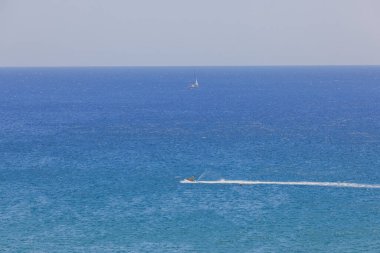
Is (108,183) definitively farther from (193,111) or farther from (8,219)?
(193,111)

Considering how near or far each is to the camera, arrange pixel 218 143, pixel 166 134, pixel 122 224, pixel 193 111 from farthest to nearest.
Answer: pixel 193 111
pixel 166 134
pixel 218 143
pixel 122 224

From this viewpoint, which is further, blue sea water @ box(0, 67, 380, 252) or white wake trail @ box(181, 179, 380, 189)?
white wake trail @ box(181, 179, 380, 189)

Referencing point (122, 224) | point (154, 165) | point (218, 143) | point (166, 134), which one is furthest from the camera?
point (166, 134)

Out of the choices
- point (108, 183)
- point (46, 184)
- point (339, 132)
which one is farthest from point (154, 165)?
point (339, 132)

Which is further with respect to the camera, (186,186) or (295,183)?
(295,183)

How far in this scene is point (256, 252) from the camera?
5900 centimetres

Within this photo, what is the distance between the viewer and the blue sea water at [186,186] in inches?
2490

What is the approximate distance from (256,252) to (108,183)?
33807 mm

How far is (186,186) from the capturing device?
83312 millimetres

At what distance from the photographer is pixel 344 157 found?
99.8 m

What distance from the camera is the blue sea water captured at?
208ft

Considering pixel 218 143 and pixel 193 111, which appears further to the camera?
pixel 193 111

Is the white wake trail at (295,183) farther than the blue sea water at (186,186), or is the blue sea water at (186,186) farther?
the white wake trail at (295,183)

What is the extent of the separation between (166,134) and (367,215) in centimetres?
6397
